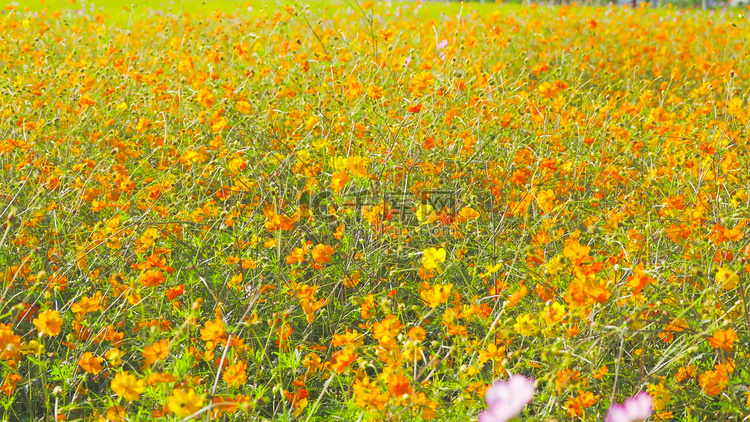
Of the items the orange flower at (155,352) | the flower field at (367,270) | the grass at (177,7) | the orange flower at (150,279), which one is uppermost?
the grass at (177,7)

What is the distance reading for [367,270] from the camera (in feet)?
6.21

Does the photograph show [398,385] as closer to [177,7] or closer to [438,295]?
[438,295]

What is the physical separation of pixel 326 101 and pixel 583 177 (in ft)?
3.61

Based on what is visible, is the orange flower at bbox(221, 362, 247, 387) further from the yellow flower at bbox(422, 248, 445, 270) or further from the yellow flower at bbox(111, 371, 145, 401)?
the yellow flower at bbox(422, 248, 445, 270)

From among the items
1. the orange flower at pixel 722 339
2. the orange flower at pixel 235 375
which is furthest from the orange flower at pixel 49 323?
the orange flower at pixel 722 339

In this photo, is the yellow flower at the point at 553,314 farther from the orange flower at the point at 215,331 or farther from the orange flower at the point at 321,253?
the orange flower at the point at 215,331

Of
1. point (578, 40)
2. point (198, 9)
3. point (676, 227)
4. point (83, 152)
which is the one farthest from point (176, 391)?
point (198, 9)

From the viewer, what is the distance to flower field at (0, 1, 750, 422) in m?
1.31

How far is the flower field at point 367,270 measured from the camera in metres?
1.31

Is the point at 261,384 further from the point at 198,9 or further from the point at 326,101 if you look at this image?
the point at 198,9

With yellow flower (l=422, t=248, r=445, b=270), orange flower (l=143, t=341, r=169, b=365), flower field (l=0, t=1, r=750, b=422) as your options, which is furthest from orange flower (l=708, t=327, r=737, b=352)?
orange flower (l=143, t=341, r=169, b=365)

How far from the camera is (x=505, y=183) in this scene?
226 centimetres

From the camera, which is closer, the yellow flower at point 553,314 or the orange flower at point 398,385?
the orange flower at point 398,385

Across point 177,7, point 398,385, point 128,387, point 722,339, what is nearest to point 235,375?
point 128,387
